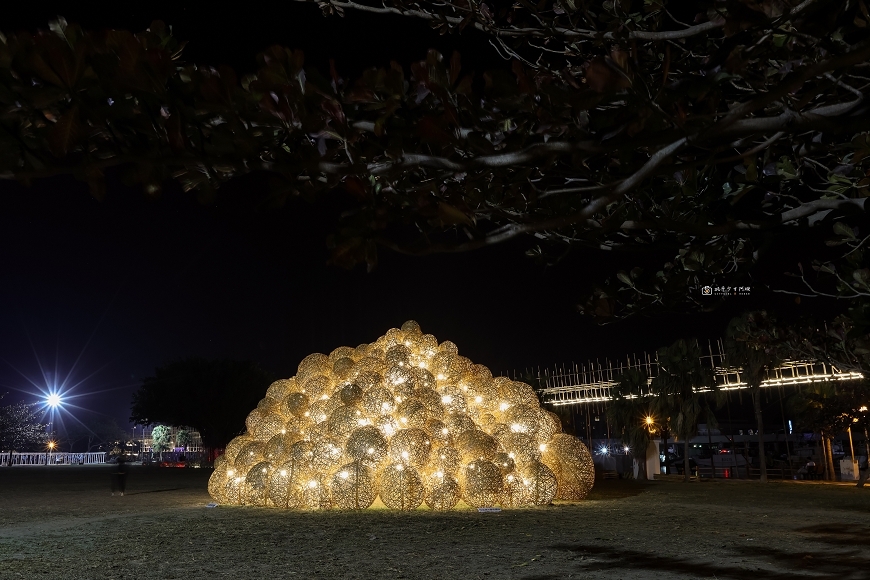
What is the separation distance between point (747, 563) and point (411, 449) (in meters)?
6.83

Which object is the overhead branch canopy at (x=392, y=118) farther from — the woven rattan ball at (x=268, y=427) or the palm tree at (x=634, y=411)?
the palm tree at (x=634, y=411)

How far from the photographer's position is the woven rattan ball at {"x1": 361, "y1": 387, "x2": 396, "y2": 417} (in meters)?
14.3

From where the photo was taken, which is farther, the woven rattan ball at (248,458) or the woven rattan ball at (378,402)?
the woven rattan ball at (248,458)

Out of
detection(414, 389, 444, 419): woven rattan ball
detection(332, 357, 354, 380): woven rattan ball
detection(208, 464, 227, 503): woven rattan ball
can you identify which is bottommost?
detection(208, 464, 227, 503): woven rattan ball

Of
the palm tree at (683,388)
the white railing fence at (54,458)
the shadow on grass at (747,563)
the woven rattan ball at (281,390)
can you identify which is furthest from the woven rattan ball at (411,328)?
the white railing fence at (54,458)

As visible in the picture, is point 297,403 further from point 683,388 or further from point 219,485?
point 683,388

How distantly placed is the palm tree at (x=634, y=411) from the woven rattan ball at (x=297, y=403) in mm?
18819

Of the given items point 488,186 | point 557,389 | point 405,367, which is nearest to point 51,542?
point 405,367

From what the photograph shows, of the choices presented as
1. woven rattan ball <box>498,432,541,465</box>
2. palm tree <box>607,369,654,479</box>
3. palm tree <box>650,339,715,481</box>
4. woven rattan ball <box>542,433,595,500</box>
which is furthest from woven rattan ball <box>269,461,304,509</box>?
palm tree <box>607,369,654,479</box>

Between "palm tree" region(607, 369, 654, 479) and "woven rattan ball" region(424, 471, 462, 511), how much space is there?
1859 cm

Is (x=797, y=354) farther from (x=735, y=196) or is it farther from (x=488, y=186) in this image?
(x=488, y=186)

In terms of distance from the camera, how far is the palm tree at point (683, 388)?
93.8 ft

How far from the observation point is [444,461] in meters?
13.8

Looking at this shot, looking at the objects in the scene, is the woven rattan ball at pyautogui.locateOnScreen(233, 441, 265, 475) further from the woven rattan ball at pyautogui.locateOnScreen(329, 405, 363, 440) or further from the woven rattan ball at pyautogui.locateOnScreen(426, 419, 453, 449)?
the woven rattan ball at pyautogui.locateOnScreen(426, 419, 453, 449)
